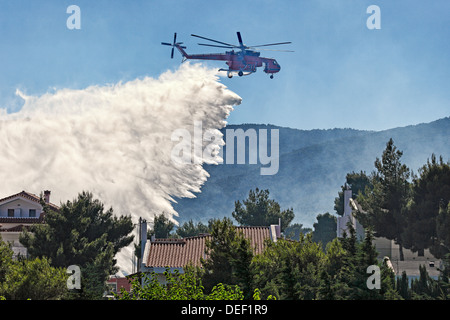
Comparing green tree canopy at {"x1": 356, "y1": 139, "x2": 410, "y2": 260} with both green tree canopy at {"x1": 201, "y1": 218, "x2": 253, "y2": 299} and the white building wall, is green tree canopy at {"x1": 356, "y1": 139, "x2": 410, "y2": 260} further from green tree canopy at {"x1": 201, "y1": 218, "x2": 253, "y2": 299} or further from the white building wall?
the white building wall

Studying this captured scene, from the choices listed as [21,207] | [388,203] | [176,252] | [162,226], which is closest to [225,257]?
[176,252]

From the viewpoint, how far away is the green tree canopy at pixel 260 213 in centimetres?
13788

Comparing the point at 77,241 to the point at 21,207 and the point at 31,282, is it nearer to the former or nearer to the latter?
the point at 31,282

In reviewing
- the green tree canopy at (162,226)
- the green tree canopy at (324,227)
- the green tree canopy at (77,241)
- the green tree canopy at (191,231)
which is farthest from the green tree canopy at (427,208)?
the green tree canopy at (324,227)

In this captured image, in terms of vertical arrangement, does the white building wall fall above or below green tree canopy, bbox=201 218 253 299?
above

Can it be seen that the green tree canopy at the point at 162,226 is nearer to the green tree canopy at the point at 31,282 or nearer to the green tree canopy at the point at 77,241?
the green tree canopy at the point at 77,241

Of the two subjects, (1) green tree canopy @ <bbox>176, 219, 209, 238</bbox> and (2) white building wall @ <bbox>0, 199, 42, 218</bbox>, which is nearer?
(2) white building wall @ <bbox>0, 199, 42, 218</bbox>

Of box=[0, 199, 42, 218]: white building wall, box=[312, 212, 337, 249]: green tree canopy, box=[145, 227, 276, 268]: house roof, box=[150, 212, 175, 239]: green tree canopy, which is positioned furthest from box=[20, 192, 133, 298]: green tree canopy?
box=[312, 212, 337, 249]: green tree canopy

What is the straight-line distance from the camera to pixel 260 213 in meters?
141

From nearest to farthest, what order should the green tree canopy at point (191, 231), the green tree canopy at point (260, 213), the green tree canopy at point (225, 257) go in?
1. the green tree canopy at point (225, 257)
2. the green tree canopy at point (260, 213)
3. the green tree canopy at point (191, 231)

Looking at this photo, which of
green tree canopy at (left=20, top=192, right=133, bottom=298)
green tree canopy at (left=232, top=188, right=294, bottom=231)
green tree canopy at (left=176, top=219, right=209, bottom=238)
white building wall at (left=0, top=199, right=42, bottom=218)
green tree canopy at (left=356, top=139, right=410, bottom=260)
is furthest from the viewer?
green tree canopy at (left=176, top=219, right=209, bottom=238)

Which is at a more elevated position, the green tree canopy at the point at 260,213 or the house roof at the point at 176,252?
the green tree canopy at the point at 260,213

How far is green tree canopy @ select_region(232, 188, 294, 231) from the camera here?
137875 mm

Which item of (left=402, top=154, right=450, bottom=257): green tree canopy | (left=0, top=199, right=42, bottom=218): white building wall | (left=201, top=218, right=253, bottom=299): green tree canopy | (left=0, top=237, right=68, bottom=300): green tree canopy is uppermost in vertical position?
(left=0, top=199, right=42, bottom=218): white building wall
